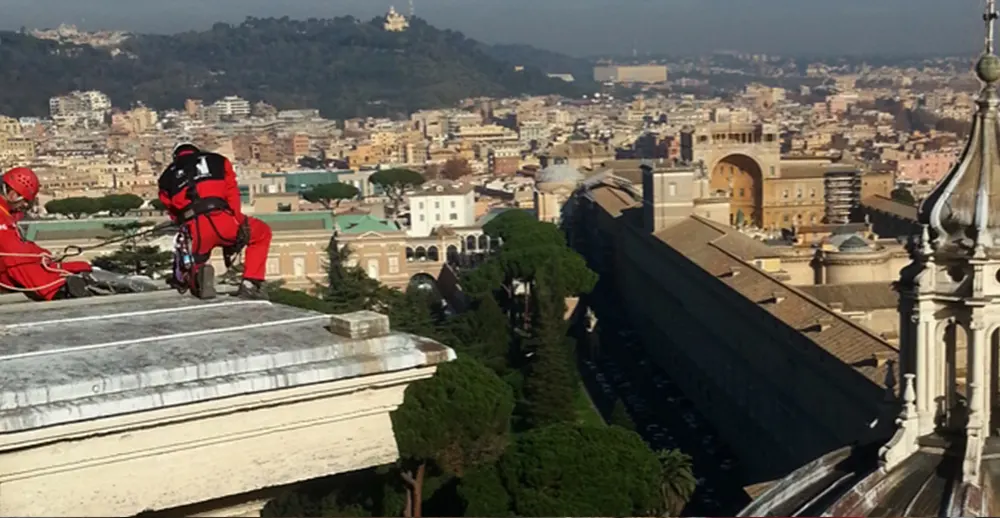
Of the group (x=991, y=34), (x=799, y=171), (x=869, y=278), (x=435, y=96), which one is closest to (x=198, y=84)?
(x=435, y=96)

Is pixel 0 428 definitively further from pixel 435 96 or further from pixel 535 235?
pixel 435 96

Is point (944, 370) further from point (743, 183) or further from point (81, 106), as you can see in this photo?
point (81, 106)

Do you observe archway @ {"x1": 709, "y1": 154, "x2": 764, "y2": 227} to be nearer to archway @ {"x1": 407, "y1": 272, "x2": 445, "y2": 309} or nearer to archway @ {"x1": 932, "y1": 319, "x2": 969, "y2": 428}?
archway @ {"x1": 407, "y1": 272, "x2": 445, "y2": 309}

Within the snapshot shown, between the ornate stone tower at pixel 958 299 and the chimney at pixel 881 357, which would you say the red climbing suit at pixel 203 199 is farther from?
the chimney at pixel 881 357

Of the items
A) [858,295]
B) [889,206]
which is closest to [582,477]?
[858,295]

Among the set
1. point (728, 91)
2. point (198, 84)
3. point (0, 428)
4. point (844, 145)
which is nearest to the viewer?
point (0, 428)

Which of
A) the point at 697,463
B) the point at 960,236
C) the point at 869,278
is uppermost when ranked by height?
the point at 960,236

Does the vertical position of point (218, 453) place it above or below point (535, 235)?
above
